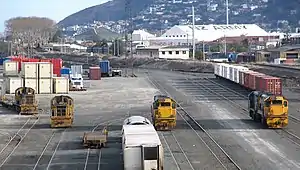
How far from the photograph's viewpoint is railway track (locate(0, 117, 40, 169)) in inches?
1362

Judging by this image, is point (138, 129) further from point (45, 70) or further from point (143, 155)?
point (45, 70)

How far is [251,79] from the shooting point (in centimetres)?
7056

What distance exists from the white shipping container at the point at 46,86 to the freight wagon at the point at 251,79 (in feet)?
77.4

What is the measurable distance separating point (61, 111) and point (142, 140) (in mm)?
18771

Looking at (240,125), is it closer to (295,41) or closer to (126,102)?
(126,102)

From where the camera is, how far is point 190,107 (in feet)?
191

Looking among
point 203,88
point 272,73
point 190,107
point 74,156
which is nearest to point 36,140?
point 74,156

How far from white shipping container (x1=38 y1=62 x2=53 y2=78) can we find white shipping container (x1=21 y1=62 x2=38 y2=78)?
20.2 inches

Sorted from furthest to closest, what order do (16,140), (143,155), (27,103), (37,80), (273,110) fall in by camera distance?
1. (37,80)
2. (27,103)
3. (273,110)
4. (16,140)
5. (143,155)

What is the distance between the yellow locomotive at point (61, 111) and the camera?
1716 inches

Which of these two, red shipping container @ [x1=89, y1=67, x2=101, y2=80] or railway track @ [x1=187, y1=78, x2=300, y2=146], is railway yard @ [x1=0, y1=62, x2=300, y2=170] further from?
red shipping container @ [x1=89, y1=67, x2=101, y2=80]

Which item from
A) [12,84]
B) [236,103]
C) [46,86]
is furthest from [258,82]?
[12,84]

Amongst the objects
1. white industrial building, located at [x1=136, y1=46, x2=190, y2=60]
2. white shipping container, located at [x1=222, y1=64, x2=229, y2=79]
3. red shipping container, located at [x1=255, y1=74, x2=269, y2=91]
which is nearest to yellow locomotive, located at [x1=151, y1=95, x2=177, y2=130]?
red shipping container, located at [x1=255, y1=74, x2=269, y2=91]

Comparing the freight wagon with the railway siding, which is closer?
the railway siding
